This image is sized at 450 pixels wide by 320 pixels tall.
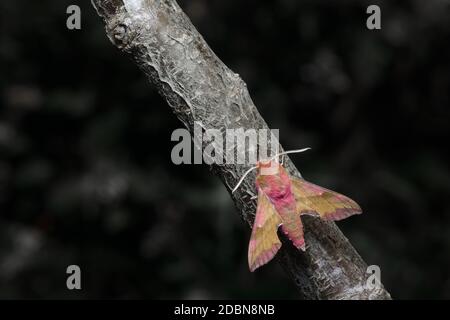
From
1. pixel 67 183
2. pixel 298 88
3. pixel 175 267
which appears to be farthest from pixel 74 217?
pixel 298 88

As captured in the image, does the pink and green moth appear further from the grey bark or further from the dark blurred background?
the dark blurred background

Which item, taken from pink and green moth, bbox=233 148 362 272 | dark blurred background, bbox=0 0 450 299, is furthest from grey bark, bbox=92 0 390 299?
dark blurred background, bbox=0 0 450 299

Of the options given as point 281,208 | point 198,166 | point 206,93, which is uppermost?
point 198,166

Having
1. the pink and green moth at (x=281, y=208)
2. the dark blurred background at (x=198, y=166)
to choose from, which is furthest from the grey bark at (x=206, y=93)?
the dark blurred background at (x=198, y=166)

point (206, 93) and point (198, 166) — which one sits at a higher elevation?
point (198, 166)

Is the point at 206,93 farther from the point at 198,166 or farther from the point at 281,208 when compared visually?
the point at 198,166

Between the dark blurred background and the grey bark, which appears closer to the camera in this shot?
the grey bark

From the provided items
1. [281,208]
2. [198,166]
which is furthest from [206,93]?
[198,166]
